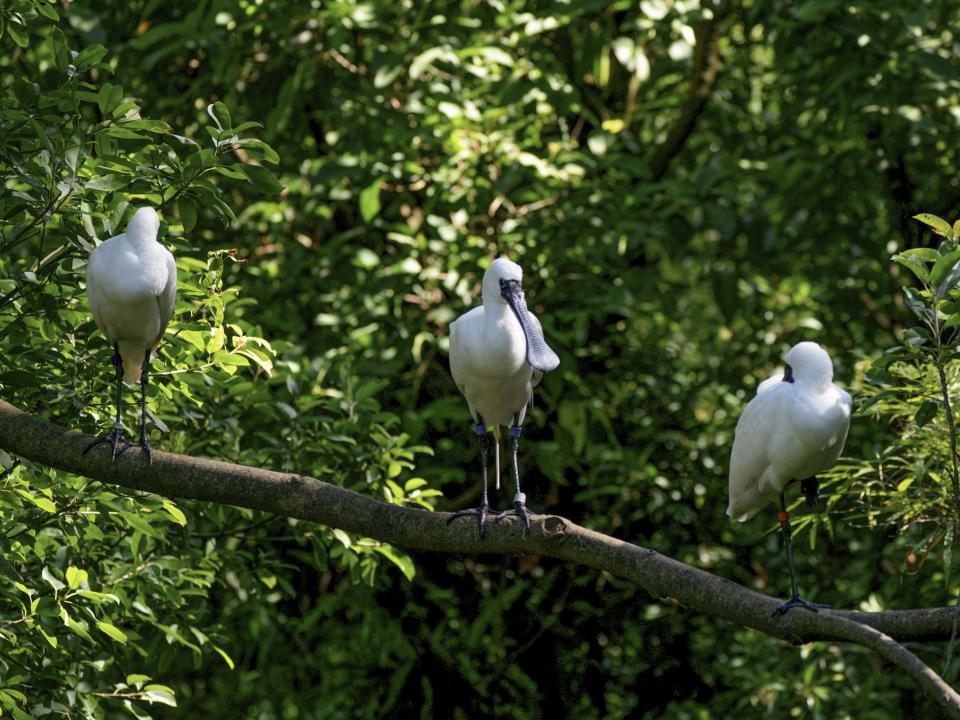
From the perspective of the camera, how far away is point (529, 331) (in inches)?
172

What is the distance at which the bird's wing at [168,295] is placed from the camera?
4.37 meters

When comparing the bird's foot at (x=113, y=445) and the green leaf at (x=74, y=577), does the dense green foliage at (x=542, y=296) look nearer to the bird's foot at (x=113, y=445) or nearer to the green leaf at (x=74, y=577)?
the green leaf at (x=74, y=577)

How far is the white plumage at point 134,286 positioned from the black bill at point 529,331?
107 centimetres

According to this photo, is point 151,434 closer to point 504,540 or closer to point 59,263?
point 59,263

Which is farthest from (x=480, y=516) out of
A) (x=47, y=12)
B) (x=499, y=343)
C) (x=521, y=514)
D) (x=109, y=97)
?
(x=47, y=12)

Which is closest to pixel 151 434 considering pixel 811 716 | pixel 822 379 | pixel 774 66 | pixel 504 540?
pixel 504 540

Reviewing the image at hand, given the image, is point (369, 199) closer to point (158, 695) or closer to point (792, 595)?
point (158, 695)

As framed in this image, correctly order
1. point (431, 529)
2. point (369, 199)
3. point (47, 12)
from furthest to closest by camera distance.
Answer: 1. point (369, 199)
2. point (47, 12)
3. point (431, 529)

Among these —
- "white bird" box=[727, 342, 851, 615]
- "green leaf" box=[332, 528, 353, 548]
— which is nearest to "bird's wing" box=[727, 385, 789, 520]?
"white bird" box=[727, 342, 851, 615]

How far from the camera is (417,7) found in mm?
6859

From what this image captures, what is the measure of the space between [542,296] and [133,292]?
2.79m

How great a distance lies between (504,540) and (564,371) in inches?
112

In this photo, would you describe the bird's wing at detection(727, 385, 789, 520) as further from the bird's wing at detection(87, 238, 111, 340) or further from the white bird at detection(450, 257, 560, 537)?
the bird's wing at detection(87, 238, 111, 340)

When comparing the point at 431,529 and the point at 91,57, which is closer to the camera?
the point at 431,529
